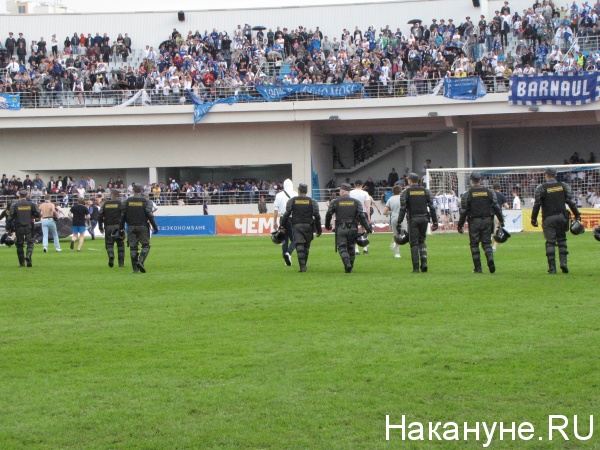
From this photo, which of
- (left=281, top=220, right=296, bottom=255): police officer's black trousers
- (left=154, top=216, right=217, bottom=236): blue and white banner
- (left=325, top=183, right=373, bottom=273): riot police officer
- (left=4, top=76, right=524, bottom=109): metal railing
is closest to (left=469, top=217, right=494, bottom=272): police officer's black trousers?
(left=325, top=183, right=373, bottom=273): riot police officer

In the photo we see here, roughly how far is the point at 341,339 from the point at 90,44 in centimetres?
4317

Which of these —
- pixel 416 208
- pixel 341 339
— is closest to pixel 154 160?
pixel 416 208

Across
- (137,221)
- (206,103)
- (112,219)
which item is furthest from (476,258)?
(206,103)

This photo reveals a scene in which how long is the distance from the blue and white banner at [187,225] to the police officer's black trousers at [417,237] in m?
22.8

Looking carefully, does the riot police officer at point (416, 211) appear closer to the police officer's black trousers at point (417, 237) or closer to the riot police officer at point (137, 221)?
the police officer's black trousers at point (417, 237)

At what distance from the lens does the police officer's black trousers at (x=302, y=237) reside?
18188 mm

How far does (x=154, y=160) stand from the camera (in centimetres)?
4884

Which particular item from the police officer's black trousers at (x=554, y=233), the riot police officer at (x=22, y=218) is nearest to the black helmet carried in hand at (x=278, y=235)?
the police officer's black trousers at (x=554, y=233)

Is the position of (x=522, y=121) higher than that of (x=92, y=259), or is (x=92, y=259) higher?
(x=522, y=121)

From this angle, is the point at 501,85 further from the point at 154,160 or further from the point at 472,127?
the point at 154,160

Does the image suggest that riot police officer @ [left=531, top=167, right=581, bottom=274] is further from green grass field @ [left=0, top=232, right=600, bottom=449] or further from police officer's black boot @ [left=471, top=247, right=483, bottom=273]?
police officer's black boot @ [left=471, top=247, right=483, bottom=273]

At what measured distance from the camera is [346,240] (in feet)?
58.9

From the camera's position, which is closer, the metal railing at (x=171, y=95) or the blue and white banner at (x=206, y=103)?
the metal railing at (x=171, y=95)

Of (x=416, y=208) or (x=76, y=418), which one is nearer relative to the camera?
(x=76, y=418)
